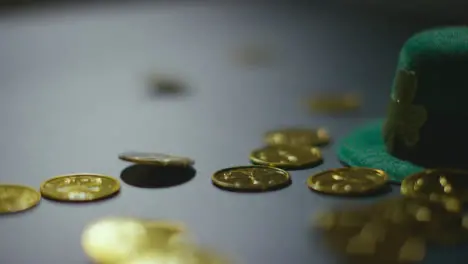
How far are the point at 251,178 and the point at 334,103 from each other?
2.28 ft

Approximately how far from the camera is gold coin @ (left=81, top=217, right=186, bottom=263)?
112 cm

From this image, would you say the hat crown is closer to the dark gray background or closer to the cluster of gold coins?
the dark gray background

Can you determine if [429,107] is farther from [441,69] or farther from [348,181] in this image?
[348,181]

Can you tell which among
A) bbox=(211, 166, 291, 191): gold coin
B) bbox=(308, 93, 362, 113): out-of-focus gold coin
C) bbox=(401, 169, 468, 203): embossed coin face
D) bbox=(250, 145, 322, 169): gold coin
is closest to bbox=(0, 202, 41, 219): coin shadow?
bbox=(211, 166, 291, 191): gold coin

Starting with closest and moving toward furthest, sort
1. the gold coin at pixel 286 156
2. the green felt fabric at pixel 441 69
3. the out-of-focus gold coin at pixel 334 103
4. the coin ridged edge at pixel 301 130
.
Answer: the green felt fabric at pixel 441 69 < the gold coin at pixel 286 156 < the coin ridged edge at pixel 301 130 < the out-of-focus gold coin at pixel 334 103

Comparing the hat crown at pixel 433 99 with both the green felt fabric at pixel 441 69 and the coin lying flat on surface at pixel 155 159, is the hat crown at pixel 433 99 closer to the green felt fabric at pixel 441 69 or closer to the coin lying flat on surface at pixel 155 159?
the green felt fabric at pixel 441 69

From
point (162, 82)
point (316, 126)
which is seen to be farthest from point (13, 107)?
point (316, 126)

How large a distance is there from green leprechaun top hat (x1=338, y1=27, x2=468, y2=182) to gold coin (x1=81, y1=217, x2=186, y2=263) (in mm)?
484

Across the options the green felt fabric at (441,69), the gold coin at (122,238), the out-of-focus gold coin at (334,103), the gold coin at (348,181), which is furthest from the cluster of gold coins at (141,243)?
the out-of-focus gold coin at (334,103)

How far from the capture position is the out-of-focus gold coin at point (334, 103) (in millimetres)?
1999

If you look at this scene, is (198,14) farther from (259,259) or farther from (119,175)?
(259,259)

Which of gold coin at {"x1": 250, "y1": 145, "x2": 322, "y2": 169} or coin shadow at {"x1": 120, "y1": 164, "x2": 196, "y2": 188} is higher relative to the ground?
gold coin at {"x1": 250, "y1": 145, "x2": 322, "y2": 169}

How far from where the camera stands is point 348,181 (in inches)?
54.5

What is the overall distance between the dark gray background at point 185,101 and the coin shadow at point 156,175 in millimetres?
29
